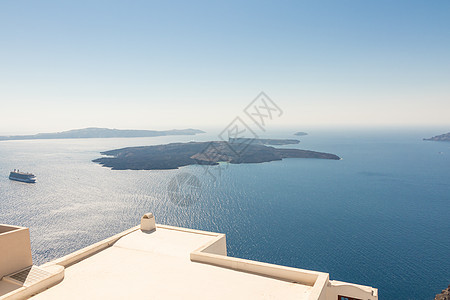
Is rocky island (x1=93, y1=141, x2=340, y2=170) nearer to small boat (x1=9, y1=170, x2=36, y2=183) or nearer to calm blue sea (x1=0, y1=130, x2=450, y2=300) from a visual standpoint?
calm blue sea (x1=0, y1=130, x2=450, y2=300)

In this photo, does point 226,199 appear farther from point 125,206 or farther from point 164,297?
point 164,297

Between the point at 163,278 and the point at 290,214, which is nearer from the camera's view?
the point at 163,278

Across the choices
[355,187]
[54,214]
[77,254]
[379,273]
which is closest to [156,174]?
[54,214]

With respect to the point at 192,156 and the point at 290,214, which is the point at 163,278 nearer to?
the point at 290,214

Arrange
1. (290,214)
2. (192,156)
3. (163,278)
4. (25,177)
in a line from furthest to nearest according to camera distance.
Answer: (192,156), (25,177), (290,214), (163,278)

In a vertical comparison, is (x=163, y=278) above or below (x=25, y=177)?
above

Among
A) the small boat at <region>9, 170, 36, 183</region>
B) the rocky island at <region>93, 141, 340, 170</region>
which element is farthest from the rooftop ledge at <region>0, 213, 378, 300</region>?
the rocky island at <region>93, 141, 340, 170</region>

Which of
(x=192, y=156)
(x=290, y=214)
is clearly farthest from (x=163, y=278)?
(x=192, y=156)
